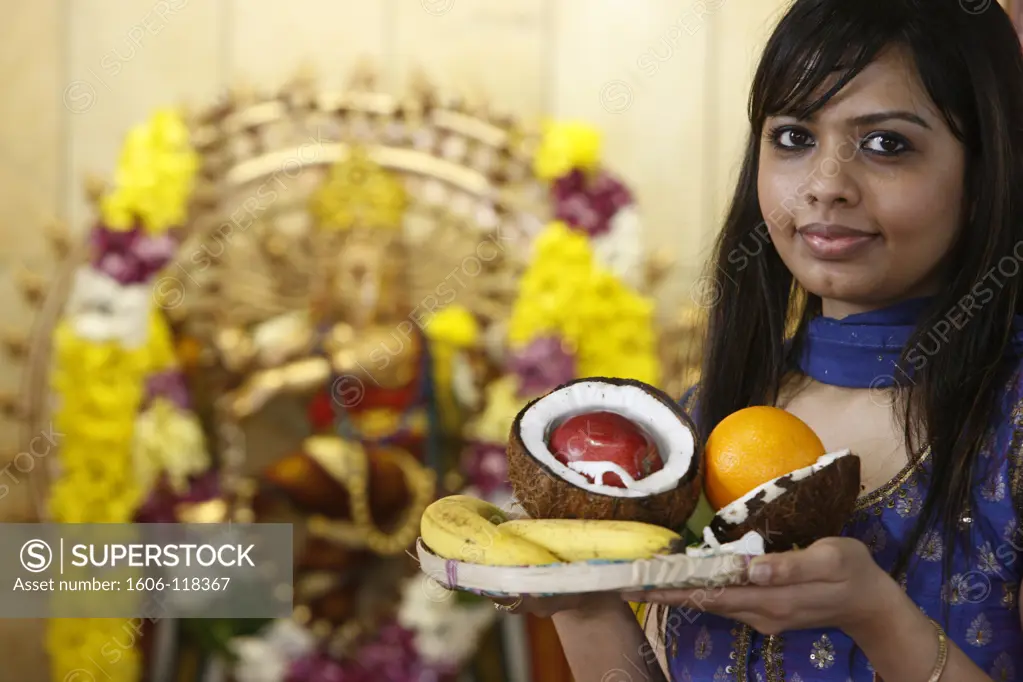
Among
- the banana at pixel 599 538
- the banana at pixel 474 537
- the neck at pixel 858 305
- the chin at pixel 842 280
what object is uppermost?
the chin at pixel 842 280

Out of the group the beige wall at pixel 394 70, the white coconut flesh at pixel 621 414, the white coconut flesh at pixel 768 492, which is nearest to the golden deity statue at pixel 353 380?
the beige wall at pixel 394 70

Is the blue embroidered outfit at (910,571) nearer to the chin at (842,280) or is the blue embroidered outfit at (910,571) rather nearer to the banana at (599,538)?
the chin at (842,280)

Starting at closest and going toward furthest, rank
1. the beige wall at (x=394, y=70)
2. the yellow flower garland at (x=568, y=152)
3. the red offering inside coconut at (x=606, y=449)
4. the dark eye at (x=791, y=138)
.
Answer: the red offering inside coconut at (x=606, y=449) < the dark eye at (x=791, y=138) < the yellow flower garland at (x=568, y=152) < the beige wall at (x=394, y=70)

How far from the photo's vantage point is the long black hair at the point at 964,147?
0.91m

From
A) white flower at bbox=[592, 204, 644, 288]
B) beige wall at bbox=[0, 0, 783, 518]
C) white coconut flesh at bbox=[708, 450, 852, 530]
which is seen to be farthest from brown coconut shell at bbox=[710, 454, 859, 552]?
beige wall at bbox=[0, 0, 783, 518]

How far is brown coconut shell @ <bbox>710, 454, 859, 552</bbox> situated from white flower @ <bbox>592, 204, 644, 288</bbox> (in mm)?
1806

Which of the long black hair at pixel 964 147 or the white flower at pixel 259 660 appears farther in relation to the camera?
the white flower at pixel 259 660

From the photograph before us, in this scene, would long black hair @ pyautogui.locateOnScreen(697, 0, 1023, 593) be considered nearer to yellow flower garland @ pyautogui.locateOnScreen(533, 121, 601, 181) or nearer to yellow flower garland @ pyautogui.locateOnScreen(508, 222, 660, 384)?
yellow flower garland @ pyautogui.locateOnScreen(508, 222, 660, 384)

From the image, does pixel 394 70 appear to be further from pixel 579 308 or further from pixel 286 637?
pixel 286 637

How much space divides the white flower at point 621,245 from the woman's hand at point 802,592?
1855mm

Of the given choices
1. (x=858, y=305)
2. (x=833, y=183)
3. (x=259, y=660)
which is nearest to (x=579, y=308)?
(x=259, y=660)

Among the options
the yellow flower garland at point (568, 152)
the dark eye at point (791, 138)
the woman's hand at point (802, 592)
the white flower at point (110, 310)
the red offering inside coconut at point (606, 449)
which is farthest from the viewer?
the yellow flower garland at point (568, 152)

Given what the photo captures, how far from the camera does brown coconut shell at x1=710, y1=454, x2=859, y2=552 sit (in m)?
0.79

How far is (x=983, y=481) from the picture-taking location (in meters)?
0.91
